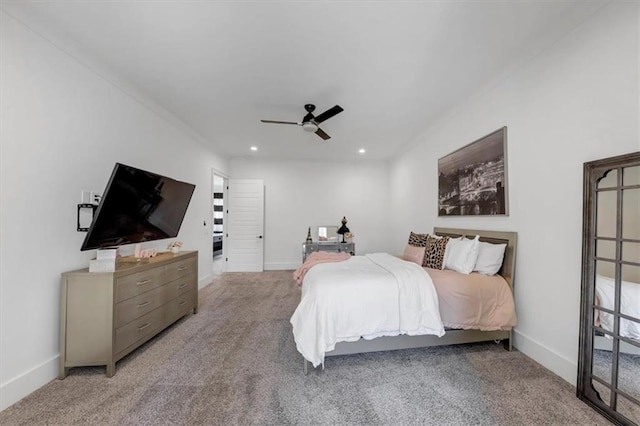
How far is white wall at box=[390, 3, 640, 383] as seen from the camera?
64.8 inches

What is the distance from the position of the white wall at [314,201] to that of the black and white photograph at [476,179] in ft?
8.10

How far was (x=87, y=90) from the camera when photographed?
227 centimetres

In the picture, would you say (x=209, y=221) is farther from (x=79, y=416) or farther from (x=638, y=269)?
(x=638, y=269)

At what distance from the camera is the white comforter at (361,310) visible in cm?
196

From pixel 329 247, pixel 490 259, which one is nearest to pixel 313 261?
pixel 490 259

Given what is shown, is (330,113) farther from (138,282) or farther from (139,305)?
(139,305)

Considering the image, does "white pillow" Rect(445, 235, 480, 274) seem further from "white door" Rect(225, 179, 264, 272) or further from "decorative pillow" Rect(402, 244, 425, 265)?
"white door" Rect(225, 179, 264, 272)

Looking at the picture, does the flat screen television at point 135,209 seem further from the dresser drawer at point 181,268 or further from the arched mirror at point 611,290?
the arched mirror at point 611,290

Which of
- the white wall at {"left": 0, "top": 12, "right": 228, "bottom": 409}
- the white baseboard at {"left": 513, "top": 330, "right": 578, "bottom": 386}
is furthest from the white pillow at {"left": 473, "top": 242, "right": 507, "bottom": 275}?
the white wall at {"left": 0, "top": 12, "right": 228, "bottom": 409}

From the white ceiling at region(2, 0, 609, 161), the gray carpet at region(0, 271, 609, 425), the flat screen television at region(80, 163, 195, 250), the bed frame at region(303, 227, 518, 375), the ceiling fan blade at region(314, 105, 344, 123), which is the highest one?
the white ceiling at region(2, 0, 609, 161)

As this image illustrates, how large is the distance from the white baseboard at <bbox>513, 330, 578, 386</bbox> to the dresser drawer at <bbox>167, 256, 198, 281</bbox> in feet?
11.8

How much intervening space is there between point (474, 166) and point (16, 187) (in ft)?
13.9

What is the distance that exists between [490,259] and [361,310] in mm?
1486

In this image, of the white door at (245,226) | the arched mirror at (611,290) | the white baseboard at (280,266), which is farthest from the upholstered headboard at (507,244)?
the white door at (245,226)
